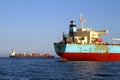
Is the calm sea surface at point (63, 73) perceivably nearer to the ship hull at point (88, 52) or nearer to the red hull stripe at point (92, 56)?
the ship hull at point (88, 52)

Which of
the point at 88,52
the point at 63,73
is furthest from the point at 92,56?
the point at 63,73

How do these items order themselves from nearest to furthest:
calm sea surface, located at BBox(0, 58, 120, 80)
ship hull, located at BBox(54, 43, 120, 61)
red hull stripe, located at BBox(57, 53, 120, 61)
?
calm sea surface, located at BBox(0, 58, 120, 80) < ship hull, located at BBox(54, 43, 120, 61) < red hull stripe, located at BBox(57, 53, 120, 61)

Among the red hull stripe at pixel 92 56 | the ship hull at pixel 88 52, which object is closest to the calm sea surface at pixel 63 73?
the ship hull at pixel 88 52

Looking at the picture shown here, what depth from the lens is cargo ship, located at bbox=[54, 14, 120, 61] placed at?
265ft

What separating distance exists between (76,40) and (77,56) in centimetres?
523

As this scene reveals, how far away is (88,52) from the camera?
82.2 meters

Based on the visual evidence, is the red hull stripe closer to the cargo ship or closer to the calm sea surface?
the cargo ship

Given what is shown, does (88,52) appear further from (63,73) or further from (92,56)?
(63,73)

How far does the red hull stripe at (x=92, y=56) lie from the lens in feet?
266

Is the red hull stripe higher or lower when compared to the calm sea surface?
higher

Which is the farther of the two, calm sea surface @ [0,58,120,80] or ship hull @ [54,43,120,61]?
ship hull @ [54,43,120,61]

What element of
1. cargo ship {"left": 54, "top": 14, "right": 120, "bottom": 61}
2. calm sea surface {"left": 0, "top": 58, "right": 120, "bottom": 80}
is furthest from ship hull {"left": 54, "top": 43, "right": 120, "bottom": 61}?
calm sea surface {"left": 0, "top": 58, "right": 120, "bottom": 80}

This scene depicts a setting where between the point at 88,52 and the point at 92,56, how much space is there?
6.43 feet

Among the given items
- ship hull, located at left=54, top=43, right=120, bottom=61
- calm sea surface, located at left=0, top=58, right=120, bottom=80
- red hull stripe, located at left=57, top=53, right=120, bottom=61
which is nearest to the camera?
calm sea surface, located at left=0, top=58, right=120, bottom=80
